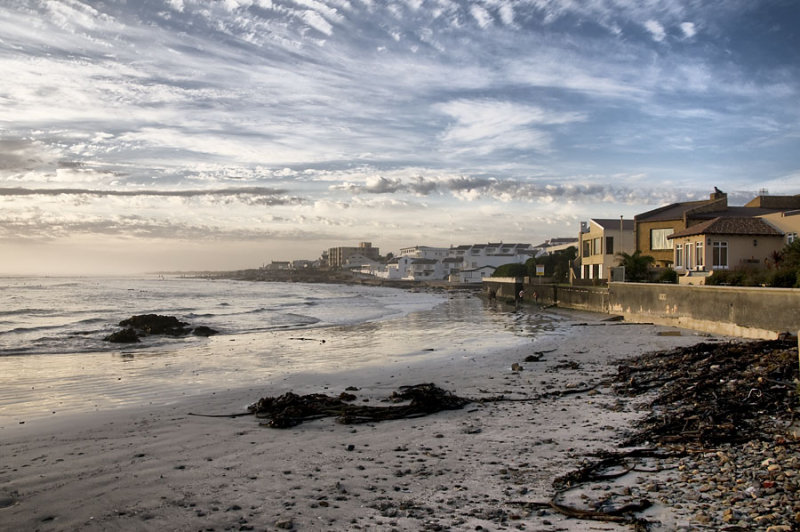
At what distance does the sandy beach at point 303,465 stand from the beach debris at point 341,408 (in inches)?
9.8

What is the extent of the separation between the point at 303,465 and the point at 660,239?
39.0 metres

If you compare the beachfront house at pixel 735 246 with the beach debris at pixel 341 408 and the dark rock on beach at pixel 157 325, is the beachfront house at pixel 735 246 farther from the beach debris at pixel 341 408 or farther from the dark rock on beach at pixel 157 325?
the dark rock on beach at pixel 157 325

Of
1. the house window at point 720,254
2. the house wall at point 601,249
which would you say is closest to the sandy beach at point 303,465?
the house window at point 720,254

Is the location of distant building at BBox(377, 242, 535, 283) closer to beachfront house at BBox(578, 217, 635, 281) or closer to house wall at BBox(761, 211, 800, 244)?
beachfront house at BBox(578, 217, 635, 281)

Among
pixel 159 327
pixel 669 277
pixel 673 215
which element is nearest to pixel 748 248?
pixel 669 277

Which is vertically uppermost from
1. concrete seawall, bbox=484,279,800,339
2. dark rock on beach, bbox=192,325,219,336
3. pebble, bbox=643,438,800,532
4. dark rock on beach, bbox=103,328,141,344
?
concrete seawall, bbox=484,279,800,339

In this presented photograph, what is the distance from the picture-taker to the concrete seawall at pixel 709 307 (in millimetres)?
17422

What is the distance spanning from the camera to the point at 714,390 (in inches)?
384

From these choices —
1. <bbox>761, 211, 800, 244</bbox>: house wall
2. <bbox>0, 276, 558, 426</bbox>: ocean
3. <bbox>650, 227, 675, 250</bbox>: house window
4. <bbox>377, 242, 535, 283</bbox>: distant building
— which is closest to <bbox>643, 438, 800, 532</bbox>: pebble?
<bbox>0, 276, 558, 426</bbox>: ocean

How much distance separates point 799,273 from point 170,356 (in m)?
22.4

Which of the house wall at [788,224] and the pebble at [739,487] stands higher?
the house wall at [788,224]

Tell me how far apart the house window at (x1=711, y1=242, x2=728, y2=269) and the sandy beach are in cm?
2160

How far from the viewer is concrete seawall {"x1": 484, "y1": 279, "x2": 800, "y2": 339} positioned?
17.4 m

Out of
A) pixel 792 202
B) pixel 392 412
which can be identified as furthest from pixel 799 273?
pixel 792 202
